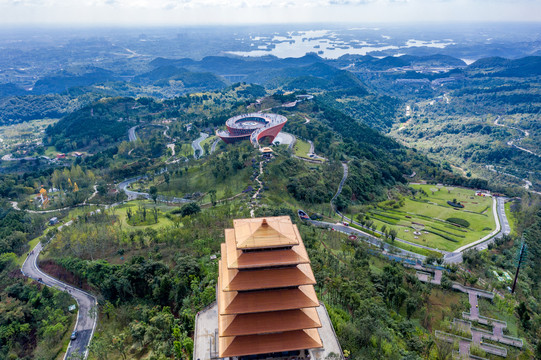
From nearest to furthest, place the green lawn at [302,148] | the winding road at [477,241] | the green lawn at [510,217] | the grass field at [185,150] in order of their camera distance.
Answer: the winding road at [477,241], the green lawn at [510,217], the green lawn at [302,148], the grass field at [185,150]

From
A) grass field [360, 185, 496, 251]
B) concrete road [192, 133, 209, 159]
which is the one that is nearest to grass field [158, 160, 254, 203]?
concrete road [192, 133, 209, 159]

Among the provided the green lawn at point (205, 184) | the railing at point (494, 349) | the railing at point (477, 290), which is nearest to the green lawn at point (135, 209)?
the green lawn at point (205, 184)

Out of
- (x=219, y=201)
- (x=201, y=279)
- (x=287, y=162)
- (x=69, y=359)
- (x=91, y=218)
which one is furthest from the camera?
(x=287, y=162)

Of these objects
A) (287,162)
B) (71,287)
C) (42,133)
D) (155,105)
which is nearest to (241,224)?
(71,287)

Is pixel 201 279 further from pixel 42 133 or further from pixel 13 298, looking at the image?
pixel 42 133

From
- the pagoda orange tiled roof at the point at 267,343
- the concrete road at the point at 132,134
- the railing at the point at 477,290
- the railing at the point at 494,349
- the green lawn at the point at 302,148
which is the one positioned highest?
the pagoda orange tiled roof at the point at 267,343

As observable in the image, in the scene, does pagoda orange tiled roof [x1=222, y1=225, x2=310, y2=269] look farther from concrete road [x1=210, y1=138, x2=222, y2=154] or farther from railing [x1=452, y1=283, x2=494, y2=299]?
concrete road [x1=210, y1=138, x2=222, y2=154]

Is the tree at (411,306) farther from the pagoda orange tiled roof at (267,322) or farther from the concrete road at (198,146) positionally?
the concrete road at (198,146)

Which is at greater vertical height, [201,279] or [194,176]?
[201,279]
